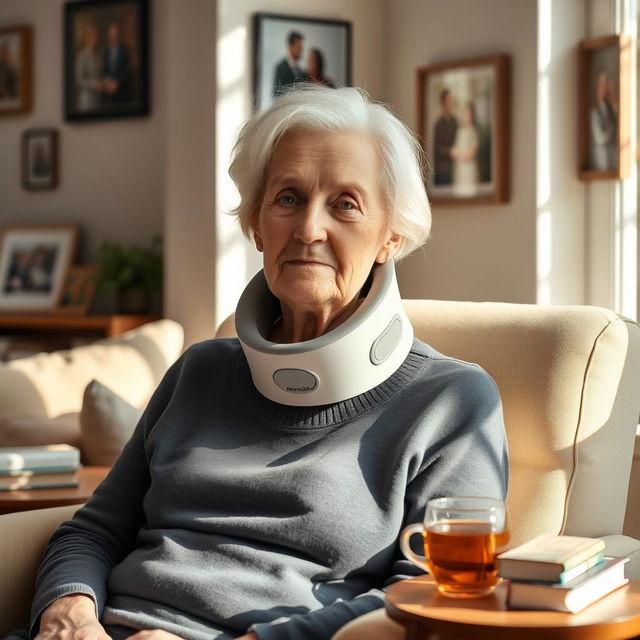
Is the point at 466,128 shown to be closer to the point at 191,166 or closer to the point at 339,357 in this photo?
the point at 191,166

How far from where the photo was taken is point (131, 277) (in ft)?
14.9

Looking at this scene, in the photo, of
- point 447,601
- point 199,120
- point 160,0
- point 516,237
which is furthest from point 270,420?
point 160,0

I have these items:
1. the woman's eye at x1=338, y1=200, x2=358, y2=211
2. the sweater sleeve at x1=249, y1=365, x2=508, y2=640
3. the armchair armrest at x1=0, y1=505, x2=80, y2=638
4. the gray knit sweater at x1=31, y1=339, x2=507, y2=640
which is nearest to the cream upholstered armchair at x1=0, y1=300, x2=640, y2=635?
the armchair armrest at x1=0, y1=505, x2=80, y2=638

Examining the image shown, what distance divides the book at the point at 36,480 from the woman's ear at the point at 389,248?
3.02 ft

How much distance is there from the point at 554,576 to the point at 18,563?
1020mm

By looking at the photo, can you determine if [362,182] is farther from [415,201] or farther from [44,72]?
[44,72]

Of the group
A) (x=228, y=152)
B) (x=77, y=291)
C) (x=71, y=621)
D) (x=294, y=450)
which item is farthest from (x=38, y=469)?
(x=77, y=291)

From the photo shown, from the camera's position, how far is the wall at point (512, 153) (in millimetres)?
3766

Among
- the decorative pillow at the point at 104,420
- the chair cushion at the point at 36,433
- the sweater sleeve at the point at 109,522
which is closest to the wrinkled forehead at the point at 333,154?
the sweater sleeve at the point at 109,522

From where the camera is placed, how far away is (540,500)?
1.81 m

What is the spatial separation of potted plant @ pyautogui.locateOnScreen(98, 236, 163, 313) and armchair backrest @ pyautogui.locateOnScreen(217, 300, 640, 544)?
9.35ft

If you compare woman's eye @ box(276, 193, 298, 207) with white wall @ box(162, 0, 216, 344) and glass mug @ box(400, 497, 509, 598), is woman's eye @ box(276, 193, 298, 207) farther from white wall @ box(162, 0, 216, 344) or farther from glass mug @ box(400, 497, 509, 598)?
white wall @ box(162, 0, 216, 344)

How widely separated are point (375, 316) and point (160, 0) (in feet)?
11.4

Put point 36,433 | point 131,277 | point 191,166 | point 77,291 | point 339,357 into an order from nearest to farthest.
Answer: point 339,357 < point 36,433 < point 191,166 < point 131,277 < point 77,291
